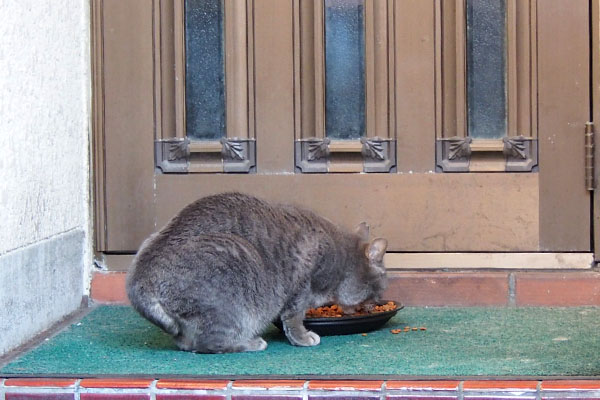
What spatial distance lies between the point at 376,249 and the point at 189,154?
0.98 metres

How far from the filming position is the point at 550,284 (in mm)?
4180

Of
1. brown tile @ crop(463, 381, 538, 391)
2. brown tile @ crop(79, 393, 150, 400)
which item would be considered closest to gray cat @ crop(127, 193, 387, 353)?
brown tile @ crop(79, 393, 150, 400)

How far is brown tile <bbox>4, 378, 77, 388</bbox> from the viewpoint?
314 centimetres

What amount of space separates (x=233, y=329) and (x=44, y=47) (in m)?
1.42

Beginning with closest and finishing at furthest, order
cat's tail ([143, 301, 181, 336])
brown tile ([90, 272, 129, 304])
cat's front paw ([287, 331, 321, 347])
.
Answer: cat's tail ([143, 301, 181, 336]), cat's front paw ([287, 331, 321, 347]), brown tile ([90, 272, 129, 304])

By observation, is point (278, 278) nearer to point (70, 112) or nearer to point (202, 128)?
point (202, 128)

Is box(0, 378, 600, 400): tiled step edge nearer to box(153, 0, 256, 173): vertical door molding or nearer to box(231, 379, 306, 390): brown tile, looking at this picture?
box(231, 379, 306, 390): brown tile

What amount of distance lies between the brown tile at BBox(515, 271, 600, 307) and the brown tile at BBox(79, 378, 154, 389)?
1.82m

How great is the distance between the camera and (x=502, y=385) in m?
3.01

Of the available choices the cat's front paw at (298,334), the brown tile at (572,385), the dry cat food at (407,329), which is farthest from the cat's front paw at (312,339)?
the brown tile at (572,385)

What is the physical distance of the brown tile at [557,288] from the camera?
4152mm

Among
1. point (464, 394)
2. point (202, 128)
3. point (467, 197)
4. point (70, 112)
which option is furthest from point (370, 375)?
point (70, 112)

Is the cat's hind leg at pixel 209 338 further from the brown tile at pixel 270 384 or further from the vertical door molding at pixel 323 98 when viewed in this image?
the vertical door molding at pixel 323 98

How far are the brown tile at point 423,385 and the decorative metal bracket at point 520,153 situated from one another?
4.73ft
